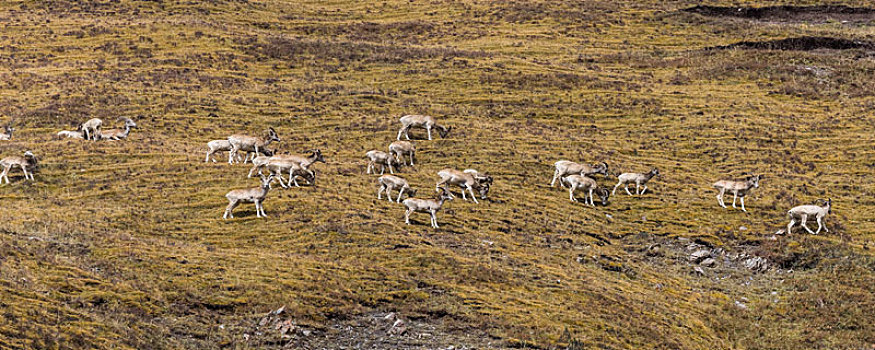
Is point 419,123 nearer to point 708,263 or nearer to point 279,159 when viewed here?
point 279,159

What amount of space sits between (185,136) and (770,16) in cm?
6857

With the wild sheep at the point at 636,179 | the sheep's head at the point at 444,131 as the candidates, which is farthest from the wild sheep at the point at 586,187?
the sheep's head at the point at 444,131

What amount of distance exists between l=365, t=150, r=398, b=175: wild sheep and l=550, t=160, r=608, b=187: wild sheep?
8.38 meters

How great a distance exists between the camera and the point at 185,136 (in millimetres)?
49812

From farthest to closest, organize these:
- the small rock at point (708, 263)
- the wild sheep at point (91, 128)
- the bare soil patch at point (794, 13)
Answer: the bare soil patch at point (794, 13) → the wild sheep at point (91, 128) → the small rock at point (708, 263)

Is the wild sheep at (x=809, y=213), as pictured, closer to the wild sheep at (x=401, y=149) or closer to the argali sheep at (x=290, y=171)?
the wild sheep at (x=401, y=149)

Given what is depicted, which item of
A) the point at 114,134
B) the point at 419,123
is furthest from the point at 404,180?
the point at 114,134

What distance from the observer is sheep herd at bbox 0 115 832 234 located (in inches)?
1384

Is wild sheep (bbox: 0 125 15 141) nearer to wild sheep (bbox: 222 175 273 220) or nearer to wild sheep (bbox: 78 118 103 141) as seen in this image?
wild sheep (bbox: 78 118 103 141)

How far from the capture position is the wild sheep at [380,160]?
136ft

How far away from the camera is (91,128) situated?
158ft

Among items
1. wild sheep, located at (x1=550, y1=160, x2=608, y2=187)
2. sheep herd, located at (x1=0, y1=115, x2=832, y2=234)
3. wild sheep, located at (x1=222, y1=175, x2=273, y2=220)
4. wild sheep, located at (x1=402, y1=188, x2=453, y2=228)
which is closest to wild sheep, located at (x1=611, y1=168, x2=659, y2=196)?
sheep herd, located at (x1=0, y1=115, x2=832, y2=234)

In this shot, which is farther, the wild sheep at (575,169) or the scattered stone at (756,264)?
the wild sheep at (575,169)

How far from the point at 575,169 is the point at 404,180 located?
9873 mm
